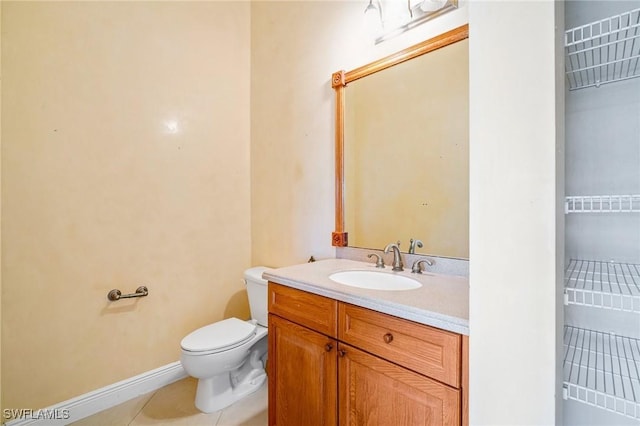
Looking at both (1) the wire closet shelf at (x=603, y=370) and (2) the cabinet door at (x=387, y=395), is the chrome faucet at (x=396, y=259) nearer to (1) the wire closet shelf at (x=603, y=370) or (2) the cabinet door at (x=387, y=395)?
(2) the cabinet door at (x=387, y=395)

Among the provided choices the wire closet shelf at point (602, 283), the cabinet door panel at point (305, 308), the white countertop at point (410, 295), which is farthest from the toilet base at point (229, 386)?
the wire closet shelf at point (602, 283)

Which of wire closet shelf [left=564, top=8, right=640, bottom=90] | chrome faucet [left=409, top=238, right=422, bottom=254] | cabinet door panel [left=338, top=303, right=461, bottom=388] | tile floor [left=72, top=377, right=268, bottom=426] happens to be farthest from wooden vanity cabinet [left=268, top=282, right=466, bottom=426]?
wire closet shelf [left=564, top=8, right=640, bottom=90]

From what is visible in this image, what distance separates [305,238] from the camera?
2090 mm

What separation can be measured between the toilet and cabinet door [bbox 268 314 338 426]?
1.28ft

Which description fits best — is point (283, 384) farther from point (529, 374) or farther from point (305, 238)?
point (529, 374)

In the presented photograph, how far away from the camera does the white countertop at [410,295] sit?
923 millimetres

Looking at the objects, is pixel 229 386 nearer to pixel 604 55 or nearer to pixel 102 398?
pixel 102 398

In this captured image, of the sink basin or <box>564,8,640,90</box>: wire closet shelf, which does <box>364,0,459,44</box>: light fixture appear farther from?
the sink basin

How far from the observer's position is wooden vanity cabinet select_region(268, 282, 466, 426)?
3.01 feet

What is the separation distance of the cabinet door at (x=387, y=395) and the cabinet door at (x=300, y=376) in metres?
0.06

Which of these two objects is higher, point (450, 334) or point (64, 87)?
point (64, 87)

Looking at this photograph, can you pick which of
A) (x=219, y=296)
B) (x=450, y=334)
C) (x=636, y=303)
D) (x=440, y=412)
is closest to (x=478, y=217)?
(x=450, y=334)

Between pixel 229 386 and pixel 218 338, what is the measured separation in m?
0.35

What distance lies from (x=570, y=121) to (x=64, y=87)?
2351mm
